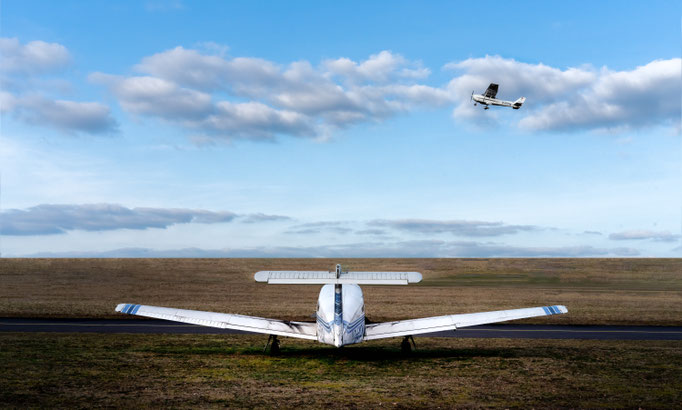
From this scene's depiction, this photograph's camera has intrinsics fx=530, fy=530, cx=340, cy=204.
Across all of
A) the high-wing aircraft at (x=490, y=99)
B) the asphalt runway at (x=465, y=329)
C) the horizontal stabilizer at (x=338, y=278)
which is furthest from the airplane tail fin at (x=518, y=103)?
the horizontal stabilizer at (x=338, y=278)

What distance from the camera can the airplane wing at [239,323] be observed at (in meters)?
20.5

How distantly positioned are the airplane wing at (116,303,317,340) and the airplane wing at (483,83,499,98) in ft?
105

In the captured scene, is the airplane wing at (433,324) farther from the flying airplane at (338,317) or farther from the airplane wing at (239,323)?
the airplane wing at (239,323)

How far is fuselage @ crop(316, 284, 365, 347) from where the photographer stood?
1844cm

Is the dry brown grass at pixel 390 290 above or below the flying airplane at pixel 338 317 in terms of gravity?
below

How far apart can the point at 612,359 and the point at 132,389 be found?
18300 mm

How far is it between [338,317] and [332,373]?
1.95 metres

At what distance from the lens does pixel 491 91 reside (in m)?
46.1

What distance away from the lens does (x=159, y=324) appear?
32469 millimetres

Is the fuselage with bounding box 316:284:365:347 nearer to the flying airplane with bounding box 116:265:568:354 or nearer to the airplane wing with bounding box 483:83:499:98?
the flying airplane with bounding box 116:265:568:354

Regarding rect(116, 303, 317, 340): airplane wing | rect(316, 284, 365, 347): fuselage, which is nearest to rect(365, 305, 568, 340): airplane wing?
rect(316, 284, 365, 347): fuselage

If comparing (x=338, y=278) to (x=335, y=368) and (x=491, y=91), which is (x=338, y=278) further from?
(x=491, y=91)

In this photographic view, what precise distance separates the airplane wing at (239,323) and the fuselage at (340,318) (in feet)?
4.29

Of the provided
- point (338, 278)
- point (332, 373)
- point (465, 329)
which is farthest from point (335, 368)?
point (465, 329)
